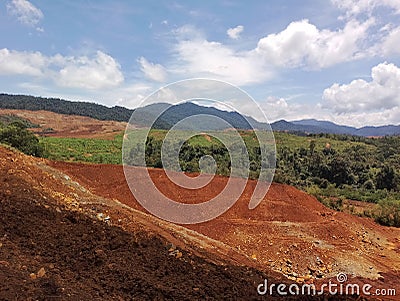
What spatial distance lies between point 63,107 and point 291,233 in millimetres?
Answer: 126682

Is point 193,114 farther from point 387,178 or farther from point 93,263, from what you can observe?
point 387,178

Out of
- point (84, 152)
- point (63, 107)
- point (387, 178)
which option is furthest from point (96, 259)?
point (63, 107)

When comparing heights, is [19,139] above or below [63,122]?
below

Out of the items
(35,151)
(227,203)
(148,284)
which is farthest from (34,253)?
(35,151)

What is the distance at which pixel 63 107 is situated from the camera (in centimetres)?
12525

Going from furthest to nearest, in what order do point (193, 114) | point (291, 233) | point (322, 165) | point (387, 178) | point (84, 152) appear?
point (84, 152), point (322, 165), point (387, 178), point (291, 233), point (193, 114)

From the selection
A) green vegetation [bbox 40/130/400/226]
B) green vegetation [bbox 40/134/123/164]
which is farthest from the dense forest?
green vegetation [bbox 40/134/123/164]

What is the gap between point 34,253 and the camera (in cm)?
476

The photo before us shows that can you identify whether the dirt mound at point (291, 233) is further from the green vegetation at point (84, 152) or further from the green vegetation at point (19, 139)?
the green vegetation at point (84, 152)

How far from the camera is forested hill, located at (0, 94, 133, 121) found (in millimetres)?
115588

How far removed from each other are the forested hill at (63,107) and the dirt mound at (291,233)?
10646 cm

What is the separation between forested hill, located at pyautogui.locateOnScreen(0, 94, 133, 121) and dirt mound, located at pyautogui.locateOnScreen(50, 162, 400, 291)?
106 meters

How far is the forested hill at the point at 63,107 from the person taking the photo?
11559 centimetres

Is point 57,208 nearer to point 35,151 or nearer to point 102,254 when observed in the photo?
point 102,254
